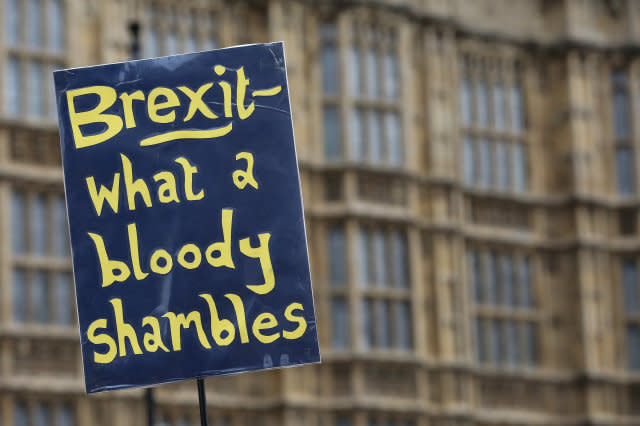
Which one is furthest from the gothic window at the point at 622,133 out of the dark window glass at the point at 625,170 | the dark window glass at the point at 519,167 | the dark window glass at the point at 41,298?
the dark window glass at the point at 41,298

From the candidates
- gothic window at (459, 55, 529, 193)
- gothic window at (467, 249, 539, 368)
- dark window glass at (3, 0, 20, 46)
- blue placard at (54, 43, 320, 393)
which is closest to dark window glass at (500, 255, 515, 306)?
gothic window at (467, 249, 539, 368)

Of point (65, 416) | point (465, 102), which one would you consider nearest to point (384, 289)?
point (465, 102)

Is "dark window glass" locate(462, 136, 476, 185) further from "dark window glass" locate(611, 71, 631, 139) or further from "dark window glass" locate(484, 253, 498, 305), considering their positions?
"dark window glass" locate(611, 71, 631, 139)

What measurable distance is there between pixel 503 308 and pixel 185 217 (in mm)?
18339

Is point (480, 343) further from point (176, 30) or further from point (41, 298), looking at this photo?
point (41, 298)

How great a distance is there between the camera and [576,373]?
27.7 m

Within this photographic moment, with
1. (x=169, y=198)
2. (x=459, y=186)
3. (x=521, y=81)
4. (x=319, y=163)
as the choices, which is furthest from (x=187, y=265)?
(x=521, y=81)

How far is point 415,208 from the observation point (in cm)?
2616

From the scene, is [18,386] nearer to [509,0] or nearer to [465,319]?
[465,319]

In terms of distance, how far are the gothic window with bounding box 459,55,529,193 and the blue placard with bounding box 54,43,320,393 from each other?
17800 millimetres

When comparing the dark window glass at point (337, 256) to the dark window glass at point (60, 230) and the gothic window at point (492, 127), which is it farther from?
the dark window glass at point (60, 230)

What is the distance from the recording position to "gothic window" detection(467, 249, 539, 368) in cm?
2728

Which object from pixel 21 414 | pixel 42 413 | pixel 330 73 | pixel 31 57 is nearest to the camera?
pixel 21 414

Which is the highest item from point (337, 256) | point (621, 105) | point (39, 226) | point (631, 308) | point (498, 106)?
point (498, 106)
